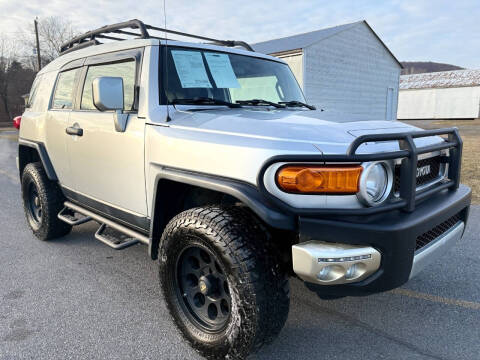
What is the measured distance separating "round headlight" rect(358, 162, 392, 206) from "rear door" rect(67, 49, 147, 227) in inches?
62.1

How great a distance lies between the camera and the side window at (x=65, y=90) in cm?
387

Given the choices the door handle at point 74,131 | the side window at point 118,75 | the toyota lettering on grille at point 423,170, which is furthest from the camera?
the door handle at point 74,131

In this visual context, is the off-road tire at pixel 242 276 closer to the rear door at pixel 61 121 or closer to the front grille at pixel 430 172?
the front grille at pixel 430 172

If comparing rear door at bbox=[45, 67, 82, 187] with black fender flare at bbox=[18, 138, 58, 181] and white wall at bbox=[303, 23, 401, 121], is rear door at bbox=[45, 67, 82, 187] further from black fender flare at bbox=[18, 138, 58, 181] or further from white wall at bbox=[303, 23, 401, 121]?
white wall at bbox=[303, 23, 401, 121]

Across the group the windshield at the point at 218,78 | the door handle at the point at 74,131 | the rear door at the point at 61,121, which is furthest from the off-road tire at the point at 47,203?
the windshield at the point at 218,78

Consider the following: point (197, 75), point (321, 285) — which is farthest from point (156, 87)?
point (321, 285)

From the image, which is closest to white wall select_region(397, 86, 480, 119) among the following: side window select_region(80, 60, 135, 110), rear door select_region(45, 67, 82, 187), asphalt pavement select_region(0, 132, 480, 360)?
asphalt pavement select_region(0, 132, 480, 360)

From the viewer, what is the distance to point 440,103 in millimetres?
41438

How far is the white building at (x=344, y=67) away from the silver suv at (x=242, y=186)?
1421 centimetres

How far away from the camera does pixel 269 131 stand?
2.14m

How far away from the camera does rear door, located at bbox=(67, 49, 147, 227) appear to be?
289 centimetres

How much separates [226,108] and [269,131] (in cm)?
94

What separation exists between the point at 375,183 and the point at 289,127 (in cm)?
57

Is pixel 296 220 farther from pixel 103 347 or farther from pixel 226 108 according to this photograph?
pixel 103 347
